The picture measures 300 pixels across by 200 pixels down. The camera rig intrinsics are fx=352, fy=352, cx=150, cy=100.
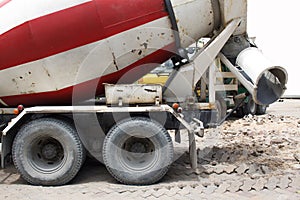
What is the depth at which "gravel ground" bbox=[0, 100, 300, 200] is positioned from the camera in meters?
4.34

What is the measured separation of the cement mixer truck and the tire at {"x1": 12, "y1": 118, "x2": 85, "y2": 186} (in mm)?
13

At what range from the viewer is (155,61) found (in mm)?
5293

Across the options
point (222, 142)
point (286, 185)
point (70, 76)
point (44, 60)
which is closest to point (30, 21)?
point (44, 60)

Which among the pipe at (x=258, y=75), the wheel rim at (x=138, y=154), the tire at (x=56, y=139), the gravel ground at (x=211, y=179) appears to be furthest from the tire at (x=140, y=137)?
the pipe at (x=258, y=75)

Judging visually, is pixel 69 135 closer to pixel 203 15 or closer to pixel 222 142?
pixel 203 15

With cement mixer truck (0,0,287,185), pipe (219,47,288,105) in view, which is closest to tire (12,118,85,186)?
cement mixer truck (0,0,287,185)

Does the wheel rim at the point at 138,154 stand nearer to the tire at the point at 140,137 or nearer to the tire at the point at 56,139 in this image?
the tire at the point at 140,137

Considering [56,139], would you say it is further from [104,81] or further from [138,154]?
[138,154]

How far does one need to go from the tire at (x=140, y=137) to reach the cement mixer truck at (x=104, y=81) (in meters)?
0.01

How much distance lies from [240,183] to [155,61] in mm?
2116

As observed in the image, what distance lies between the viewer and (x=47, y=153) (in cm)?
498

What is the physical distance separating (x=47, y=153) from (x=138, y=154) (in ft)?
4.22

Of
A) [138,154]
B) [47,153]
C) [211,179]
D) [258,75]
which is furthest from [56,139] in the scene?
[258,75]

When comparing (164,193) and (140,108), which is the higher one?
(140,108)
